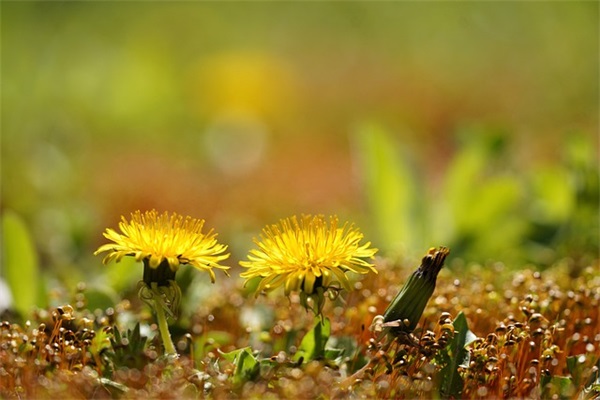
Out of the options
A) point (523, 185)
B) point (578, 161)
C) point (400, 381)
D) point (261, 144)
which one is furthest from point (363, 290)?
point (261, 144)

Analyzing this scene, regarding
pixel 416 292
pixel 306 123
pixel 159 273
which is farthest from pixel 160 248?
pixel 306 123

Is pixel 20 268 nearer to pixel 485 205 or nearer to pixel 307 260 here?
pixel 307 260

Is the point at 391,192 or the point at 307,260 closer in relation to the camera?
the point at 307,260

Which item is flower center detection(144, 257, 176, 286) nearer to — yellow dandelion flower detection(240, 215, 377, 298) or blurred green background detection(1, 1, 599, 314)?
yellow dandelion flower detection(240, 215, 377, 298)

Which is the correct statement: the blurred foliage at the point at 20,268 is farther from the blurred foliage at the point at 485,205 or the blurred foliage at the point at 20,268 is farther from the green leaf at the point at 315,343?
the blurred foliage at the point at 485,205

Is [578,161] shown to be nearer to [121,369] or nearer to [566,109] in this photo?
[121,369]

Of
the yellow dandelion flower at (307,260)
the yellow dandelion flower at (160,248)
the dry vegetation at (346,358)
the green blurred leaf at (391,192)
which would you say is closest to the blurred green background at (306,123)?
the green blurred leaf at (391,192)
